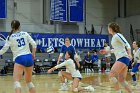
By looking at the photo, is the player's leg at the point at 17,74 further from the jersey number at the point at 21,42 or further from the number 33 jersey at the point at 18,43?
the jersey number at the point at 21,42

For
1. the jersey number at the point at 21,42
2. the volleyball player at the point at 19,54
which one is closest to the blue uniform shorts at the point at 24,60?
the volleyball player at the point at 19,54

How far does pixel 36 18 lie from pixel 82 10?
393cm

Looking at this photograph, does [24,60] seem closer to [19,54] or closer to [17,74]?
[19,54]

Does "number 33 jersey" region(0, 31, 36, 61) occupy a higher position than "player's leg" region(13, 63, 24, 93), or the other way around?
"number 33 jersey" region(0, 31, 36, 61)

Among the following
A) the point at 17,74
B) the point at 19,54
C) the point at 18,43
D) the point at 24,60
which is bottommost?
the point at 17,74

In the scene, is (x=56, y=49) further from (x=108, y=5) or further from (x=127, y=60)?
(x=127, y=60)

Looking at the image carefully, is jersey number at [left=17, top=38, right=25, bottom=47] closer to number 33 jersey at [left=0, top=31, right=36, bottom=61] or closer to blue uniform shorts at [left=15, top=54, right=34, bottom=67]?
number 33 jersey at [left=0, top=31, right=36, bottom=61]

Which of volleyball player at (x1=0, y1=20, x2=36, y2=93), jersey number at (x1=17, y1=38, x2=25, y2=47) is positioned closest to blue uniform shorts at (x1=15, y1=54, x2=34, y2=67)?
volleyball player at (x1=0, y1=20, x2=36, y2=93)

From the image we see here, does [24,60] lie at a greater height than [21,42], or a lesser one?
lesser

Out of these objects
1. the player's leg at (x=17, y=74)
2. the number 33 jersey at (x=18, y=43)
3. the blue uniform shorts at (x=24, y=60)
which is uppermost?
A: the number 33 jersey at (x=18, y=43)

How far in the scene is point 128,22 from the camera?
34.0 m

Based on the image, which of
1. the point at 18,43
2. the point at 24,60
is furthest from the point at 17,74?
the point at 18,43

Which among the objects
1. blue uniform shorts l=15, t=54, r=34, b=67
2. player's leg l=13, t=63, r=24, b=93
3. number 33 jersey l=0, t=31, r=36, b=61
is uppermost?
number 33 jersey l=0, t=31, r=36, b=61

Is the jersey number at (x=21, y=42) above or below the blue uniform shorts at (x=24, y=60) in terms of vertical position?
above
